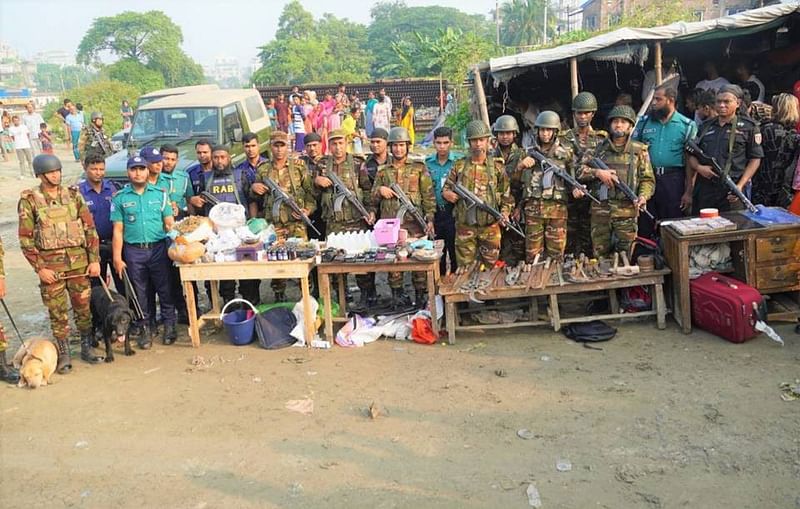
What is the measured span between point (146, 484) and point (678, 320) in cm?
465

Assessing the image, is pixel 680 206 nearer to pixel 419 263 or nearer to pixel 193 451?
pixel 419 263

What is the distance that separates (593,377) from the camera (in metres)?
5.15

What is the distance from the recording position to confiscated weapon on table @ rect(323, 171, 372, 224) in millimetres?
6629

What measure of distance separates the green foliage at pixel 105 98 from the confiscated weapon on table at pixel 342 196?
81.8ft

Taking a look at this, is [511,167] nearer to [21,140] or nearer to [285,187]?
[285,187]

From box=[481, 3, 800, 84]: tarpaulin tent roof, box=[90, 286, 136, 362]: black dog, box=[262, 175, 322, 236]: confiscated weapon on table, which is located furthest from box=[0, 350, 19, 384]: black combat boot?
box=[481, 3, 800, 84]: tarpaulin tent roof

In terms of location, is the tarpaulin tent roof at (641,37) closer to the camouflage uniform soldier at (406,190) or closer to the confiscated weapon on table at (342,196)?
the camouflage uniform soldier at (406,190)

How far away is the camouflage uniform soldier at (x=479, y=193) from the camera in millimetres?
6246

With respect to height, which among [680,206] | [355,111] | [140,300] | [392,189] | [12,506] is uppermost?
[355,111]

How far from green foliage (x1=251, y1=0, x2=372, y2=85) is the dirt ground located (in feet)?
156

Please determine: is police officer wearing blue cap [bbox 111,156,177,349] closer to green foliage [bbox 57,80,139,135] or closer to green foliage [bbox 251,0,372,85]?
green foliage [bbox 57,80,139,135]

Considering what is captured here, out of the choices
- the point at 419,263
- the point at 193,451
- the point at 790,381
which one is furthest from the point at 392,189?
the point at 790,381

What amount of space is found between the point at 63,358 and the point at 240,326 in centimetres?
161

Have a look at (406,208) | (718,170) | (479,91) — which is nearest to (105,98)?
(479,91)
